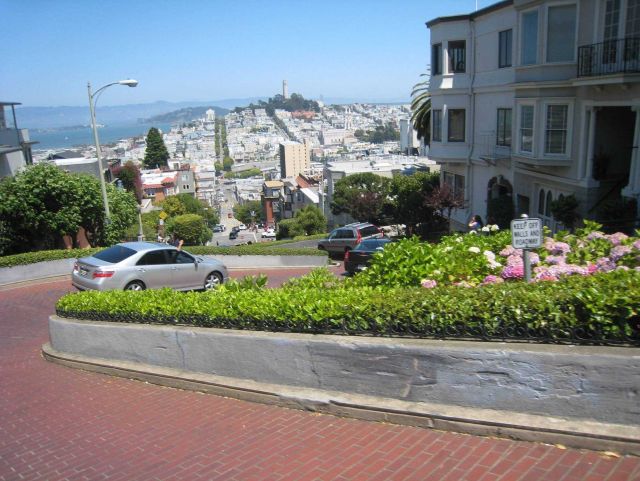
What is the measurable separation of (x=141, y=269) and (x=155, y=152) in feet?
415

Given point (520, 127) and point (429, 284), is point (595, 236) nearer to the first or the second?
point (429, 284)

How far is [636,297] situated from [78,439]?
5.48 meters

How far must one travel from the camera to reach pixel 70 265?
61.5 feet

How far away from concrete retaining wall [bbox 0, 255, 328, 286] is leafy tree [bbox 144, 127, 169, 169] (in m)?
107

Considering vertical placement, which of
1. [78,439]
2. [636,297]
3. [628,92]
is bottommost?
[78,439]

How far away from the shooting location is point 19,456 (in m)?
5.72

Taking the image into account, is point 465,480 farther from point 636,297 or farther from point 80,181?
point 80,181

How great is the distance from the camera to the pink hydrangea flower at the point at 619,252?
7027mm

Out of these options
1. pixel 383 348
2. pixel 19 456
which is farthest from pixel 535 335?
pixel 19 456

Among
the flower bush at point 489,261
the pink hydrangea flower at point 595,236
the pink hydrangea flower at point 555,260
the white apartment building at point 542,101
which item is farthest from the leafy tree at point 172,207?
the pink hydrangea flower at point 555,260

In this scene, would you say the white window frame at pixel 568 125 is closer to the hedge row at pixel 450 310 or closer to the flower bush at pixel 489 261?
the flower bush at pixel 489 261

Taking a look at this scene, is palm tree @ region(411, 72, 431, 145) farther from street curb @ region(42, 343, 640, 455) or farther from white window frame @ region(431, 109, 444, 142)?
street curb @ region(42, 343, 640, 455)

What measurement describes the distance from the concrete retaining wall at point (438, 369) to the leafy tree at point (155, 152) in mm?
121964

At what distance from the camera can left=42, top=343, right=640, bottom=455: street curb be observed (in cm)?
452
